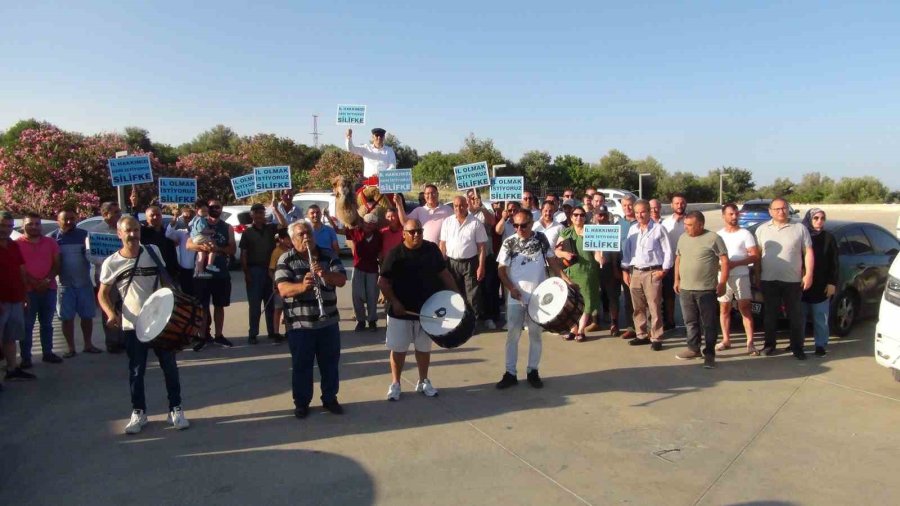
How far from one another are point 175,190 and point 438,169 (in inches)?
1474

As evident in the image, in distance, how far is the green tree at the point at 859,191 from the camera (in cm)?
5847

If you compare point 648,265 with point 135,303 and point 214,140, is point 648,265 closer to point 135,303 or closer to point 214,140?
point 135,303

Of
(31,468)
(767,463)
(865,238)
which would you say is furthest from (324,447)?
(865,238)

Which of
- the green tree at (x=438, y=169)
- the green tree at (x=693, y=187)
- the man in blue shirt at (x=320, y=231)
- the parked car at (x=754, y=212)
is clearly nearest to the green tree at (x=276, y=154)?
the green tree at (x=438, y=169)

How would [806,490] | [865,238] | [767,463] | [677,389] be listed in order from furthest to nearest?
A: [865,238]
[677,389]
[767,463]
[806,490]

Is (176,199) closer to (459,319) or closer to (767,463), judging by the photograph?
(459,319)

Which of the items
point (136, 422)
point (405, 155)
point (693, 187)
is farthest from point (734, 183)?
point (136, 422)

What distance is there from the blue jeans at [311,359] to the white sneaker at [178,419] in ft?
3.09

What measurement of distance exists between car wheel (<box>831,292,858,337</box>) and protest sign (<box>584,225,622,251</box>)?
2.99 meters

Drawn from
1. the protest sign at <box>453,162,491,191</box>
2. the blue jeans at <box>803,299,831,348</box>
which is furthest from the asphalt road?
the protest sign at <box>453,162,491,191</box>

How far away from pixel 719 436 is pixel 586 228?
3.71 metres

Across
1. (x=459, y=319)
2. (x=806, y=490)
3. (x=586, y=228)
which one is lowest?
(x=806, y=490)

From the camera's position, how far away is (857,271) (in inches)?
339

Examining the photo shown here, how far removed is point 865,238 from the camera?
353 inches
